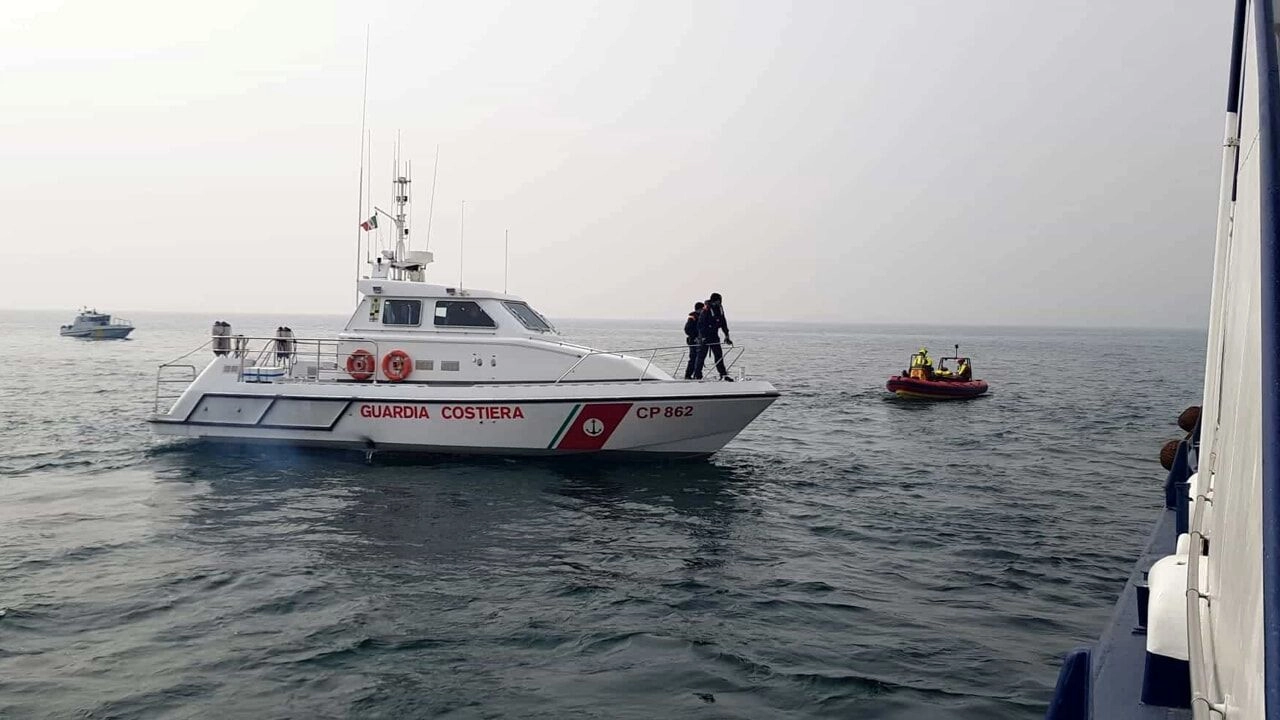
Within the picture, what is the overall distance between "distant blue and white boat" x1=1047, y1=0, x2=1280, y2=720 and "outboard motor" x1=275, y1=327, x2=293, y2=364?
13267 millimetres

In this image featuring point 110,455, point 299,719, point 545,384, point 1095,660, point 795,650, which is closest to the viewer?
point 1095,660

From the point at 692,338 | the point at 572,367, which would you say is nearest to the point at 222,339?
the point at 572,367

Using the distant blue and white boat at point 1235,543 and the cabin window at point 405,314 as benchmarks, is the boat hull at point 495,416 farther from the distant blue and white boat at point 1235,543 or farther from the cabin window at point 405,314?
the distant blue and white boat at point 1235,543

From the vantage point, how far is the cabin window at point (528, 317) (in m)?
15.0

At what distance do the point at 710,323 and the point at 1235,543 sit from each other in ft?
42.5

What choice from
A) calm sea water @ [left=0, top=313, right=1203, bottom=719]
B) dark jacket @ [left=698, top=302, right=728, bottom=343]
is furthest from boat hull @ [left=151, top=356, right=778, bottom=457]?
dark jacket @ [left=698, top=302, right=728, bottom=343]

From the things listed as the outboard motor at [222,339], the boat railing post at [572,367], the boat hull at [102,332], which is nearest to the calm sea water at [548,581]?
the boat railing post at [572,367]

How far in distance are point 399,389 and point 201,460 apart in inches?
140

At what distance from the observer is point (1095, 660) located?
3764 millimetres

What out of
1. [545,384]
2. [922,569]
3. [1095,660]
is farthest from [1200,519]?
[545,384]

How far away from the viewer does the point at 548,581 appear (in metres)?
8.55

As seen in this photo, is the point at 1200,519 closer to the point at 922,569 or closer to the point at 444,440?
the point at 922,569

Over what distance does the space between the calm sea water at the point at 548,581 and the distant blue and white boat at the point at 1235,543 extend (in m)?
2.65

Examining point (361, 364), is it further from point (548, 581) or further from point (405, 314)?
point (548, 581)
